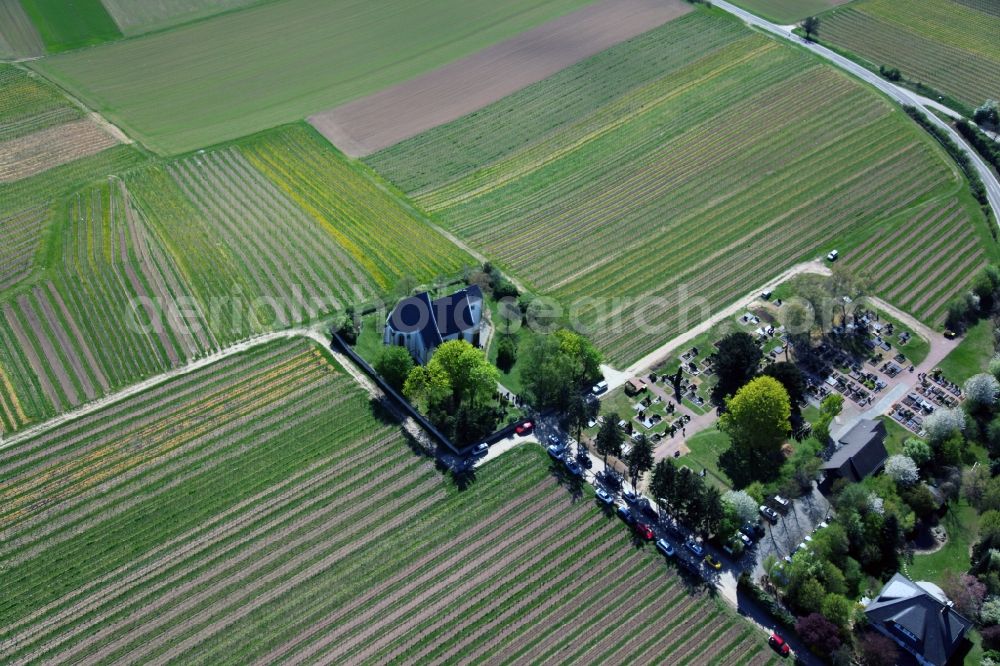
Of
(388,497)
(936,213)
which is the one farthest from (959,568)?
(936,213)

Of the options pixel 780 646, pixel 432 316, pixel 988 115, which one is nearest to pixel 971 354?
pixel 780 646

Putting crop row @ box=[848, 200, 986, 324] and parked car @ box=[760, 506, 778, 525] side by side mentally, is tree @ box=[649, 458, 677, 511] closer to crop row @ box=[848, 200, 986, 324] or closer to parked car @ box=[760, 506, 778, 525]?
parked car @ box=[760, 506, 778, 525]

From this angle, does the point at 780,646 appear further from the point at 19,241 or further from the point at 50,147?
the point at 50,147

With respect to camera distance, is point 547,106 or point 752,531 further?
point 547,106

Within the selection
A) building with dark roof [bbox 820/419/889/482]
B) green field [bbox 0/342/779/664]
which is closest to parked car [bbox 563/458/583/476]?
green field [bbox 0/342/779/664]

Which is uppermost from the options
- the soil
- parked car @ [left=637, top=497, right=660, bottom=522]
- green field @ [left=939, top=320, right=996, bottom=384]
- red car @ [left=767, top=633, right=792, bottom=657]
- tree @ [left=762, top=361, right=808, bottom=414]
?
the soil

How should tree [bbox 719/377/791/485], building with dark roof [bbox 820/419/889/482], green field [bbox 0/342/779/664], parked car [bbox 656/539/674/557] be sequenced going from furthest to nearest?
1. tree [bbox 719/377/791/485]
2. building with dark roof [bbox 820/419/889/482]
3. parked car [bbox 656/539/674/557]
4. green field [bbox 0/342/779/664]
